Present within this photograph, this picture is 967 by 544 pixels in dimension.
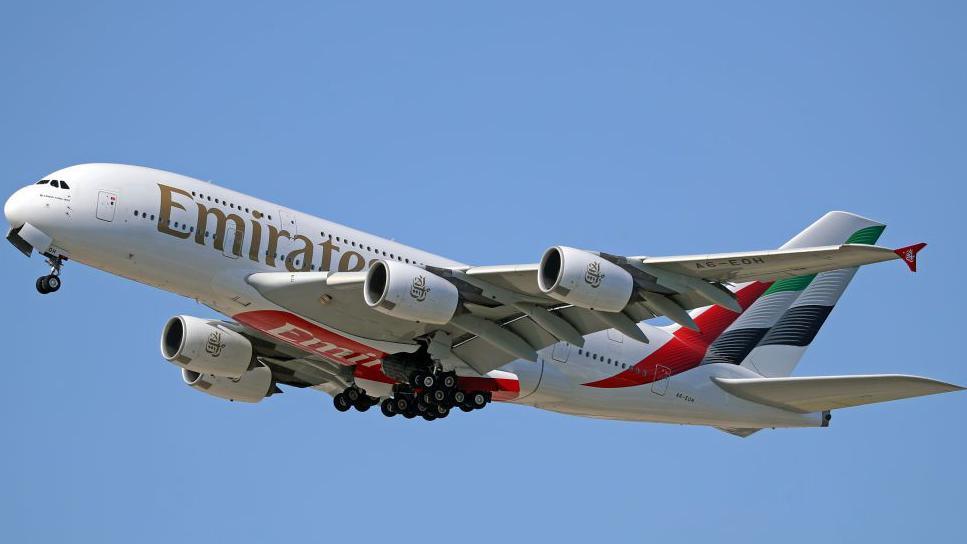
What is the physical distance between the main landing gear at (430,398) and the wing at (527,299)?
651 millimetres

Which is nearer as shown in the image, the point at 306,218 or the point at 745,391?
the point at 306,218

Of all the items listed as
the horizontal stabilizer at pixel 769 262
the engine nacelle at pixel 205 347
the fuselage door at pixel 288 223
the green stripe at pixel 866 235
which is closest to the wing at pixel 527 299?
the horizontal stabilizer at pixel 769 262

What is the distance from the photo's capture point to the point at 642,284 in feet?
99.8

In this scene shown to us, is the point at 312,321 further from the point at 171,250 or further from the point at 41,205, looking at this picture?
the point at 41,205

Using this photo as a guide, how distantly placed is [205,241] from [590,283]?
9030 millimetres

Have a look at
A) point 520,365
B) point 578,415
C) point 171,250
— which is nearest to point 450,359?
point 520,365

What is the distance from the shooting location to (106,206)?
→ 3159cm

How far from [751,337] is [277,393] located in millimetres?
13398

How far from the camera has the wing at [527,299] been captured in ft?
96.0

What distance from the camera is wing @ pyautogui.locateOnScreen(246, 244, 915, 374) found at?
29.2 metres

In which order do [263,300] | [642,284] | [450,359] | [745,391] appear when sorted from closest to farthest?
[642,284]
[263,300]
[450,359]
[745,391]

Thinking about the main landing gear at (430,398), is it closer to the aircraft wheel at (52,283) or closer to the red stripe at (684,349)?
the red stripe at (684,349)

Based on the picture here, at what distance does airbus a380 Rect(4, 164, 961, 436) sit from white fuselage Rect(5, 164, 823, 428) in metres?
0.04

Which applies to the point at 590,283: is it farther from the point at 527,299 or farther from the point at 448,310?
the point at 448,310
